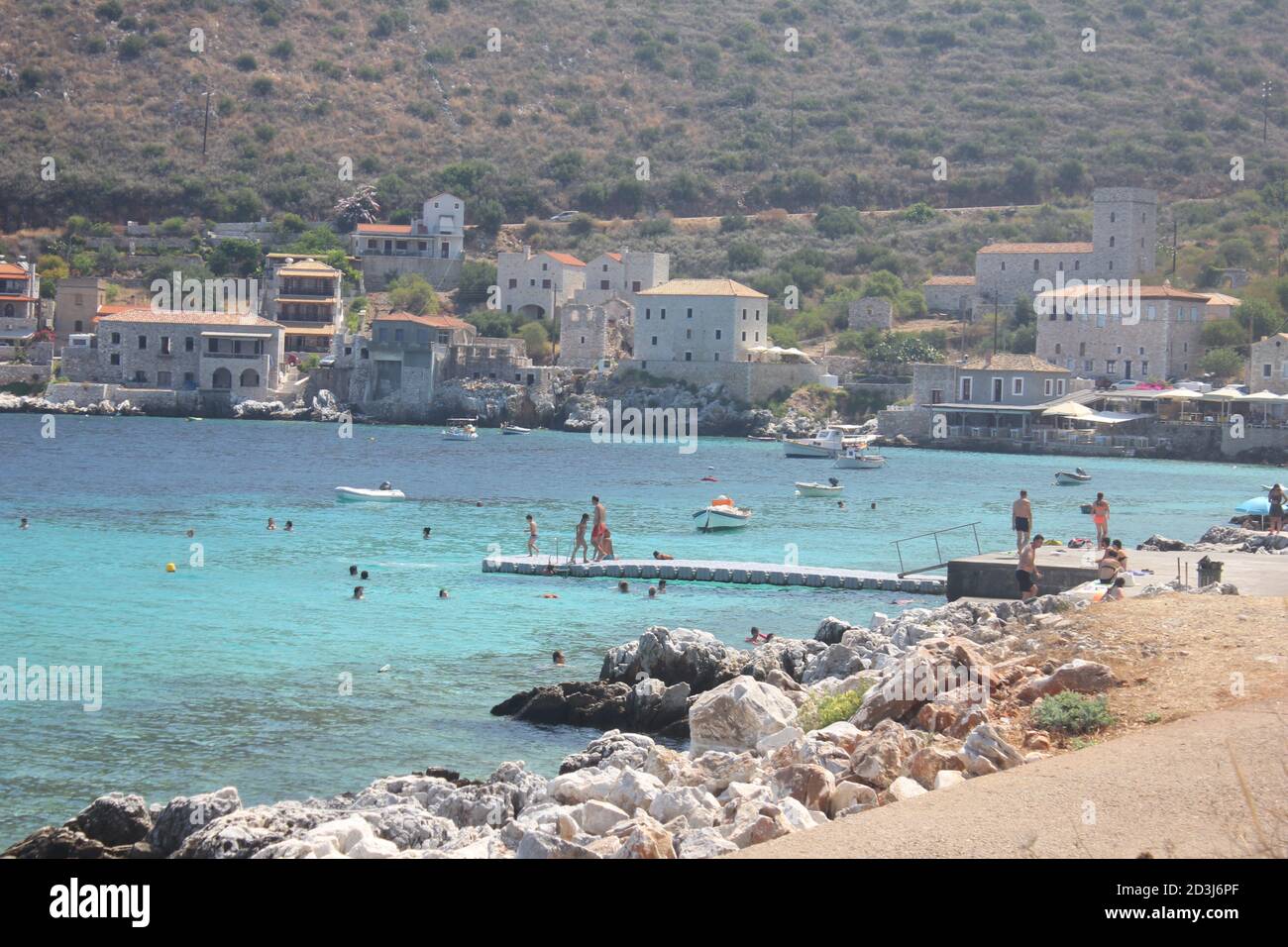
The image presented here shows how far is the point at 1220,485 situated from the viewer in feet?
170

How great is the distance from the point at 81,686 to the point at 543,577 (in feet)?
34.4

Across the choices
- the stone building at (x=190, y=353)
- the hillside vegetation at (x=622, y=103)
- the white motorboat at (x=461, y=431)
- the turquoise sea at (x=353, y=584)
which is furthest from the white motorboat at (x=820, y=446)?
the hillside vegetation at (x=622, y=103)

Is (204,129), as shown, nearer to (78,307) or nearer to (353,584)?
(78,307)

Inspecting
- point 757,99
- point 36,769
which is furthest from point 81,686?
point 757,99

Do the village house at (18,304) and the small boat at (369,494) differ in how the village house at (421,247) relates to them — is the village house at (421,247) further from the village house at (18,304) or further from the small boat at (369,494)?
the small boat at (369,494)

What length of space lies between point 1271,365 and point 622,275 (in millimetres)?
30798

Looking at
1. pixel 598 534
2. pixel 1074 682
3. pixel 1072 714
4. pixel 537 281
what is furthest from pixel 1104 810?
pixel 537 281

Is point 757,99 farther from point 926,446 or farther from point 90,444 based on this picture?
point 90,444

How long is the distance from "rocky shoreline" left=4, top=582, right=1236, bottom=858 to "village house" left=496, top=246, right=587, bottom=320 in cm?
6873

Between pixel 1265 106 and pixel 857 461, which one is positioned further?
pixel 1265 106

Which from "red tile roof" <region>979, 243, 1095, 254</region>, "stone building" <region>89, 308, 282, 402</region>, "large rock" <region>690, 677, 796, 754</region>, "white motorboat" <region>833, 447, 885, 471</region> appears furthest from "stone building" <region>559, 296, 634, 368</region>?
"large rock" <region>690, 677, 796, 754</region>

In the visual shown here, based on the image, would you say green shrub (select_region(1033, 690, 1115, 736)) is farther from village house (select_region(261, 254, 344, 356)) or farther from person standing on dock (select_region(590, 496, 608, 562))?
village house (select_region(261, 254, 344, 356))

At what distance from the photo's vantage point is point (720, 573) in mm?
27562

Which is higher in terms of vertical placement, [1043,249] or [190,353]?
[1043,249]
